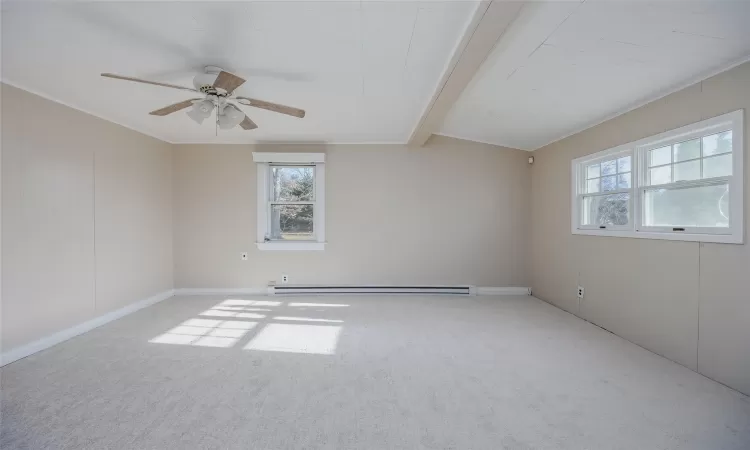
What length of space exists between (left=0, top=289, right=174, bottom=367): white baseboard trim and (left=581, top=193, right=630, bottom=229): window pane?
560 cm

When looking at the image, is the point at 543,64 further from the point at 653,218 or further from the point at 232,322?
the point at 232,322

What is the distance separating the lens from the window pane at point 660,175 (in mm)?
2654

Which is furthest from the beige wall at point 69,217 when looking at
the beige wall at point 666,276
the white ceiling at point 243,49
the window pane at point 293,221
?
the beige wall at point 666,276

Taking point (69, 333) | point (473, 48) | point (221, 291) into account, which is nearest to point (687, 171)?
point (473, 48)

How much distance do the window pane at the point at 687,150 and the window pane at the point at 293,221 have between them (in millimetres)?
4175

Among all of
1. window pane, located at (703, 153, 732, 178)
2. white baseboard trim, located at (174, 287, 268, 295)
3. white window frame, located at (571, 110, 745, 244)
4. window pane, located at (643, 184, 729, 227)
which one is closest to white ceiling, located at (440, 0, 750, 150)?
white window frame, located at (571, 110, 745, 244)

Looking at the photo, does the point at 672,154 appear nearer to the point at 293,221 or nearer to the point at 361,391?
the point at 361,391

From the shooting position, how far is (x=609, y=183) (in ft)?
10.9

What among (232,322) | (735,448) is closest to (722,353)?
(735,448)

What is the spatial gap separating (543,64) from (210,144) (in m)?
4.45

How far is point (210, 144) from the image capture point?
469 cm

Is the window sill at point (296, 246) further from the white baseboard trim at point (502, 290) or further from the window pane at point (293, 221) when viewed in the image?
the white baseboard trim at point (502, 290)

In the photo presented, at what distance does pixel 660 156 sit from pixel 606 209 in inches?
31.0

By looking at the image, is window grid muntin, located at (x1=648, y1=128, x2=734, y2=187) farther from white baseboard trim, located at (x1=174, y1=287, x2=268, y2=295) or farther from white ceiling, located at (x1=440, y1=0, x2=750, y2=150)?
white baseboard trim, located at (x1=174, y1=287, x2=268, y2=295)
